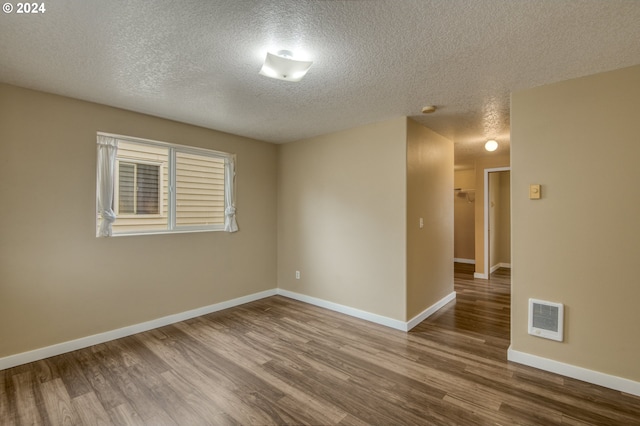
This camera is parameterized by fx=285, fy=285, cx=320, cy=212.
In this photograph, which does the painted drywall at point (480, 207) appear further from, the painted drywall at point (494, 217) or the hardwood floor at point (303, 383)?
the hardwood floor at point (303, 383)

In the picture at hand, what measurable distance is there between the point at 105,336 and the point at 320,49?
3.58 meters

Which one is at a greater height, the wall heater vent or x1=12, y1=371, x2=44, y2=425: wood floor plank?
the wall heater vent

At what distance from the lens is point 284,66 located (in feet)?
6.77

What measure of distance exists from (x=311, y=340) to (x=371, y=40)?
2.86m

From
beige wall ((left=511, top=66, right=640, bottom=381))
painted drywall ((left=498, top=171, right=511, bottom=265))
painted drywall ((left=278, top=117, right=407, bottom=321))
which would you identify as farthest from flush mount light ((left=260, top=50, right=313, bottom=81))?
painted drywall ((left=498, top=171, right=511, bottom=265))

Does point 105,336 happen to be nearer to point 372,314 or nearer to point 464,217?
point 372,314

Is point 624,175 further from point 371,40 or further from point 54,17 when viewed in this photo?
point 54,17

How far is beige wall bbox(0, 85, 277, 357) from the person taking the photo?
2.60 metres

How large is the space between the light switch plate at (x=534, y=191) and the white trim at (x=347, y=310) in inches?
74.6

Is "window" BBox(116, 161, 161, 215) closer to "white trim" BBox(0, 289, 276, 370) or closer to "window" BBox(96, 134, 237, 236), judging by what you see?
"window" BBox(96, 134, 237, 236)

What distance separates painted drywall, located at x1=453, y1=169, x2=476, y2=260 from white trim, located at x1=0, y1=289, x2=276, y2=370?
6.21m

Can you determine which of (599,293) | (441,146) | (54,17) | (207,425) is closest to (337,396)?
(207,425)

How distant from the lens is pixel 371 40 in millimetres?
1906

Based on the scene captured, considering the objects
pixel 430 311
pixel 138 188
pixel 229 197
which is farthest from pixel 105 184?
pixel 430 311
